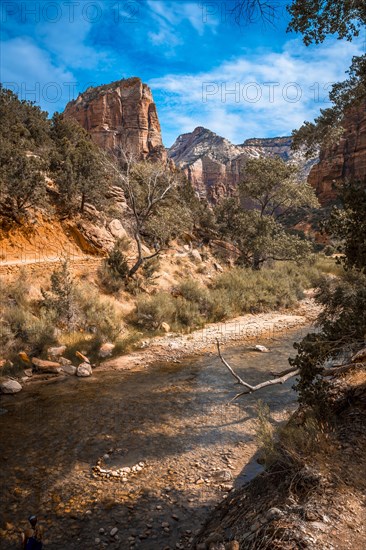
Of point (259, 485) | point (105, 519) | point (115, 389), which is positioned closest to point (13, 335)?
point (115, 389)

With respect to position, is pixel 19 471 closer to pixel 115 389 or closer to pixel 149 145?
pixel 115 389

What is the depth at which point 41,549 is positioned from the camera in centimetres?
398

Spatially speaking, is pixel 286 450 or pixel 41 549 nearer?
pixel 41 549

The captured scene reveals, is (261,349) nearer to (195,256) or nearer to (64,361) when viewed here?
(64,361)

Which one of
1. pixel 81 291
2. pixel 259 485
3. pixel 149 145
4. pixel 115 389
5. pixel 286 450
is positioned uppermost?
pixel 149 145

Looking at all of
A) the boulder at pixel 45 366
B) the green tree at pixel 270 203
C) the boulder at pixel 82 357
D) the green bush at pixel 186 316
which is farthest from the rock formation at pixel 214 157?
the boulder at pixel 45 366

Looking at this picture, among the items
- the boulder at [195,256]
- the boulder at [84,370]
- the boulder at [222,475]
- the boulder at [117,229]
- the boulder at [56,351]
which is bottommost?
the boulder at [222,475]

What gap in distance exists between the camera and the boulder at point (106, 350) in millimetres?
11445

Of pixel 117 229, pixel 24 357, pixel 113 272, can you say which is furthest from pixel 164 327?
pixel 117 229

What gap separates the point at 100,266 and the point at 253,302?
8.38 m

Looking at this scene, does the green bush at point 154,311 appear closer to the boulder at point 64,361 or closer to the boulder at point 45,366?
the boulder at point 64,361

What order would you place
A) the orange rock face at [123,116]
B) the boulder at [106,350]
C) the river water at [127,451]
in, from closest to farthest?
the river water at [127,451]
the boulder at [106,350]
the orange rock face at [123,116]

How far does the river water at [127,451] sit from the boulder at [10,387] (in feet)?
0.63

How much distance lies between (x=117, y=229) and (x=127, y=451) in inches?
623
